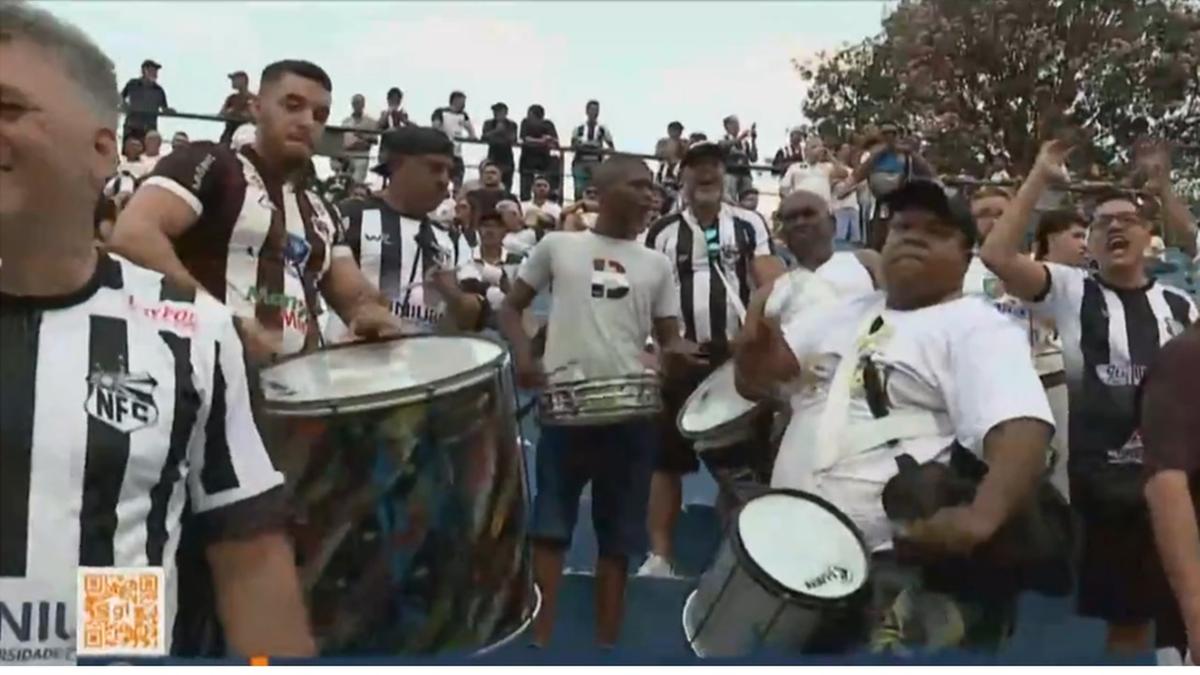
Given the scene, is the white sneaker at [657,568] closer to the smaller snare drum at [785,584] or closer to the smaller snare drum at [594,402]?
the smaller snare drum at [594,402]

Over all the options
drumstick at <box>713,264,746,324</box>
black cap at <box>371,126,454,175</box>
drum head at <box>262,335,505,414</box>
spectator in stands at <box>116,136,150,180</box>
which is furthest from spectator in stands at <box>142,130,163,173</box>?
drumstick at <box>713,264,746,324</box>

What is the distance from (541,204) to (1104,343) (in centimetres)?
246

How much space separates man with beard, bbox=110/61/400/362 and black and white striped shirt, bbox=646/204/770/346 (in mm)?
1563

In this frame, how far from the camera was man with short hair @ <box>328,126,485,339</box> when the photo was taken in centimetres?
362

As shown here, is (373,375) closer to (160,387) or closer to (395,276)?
(160,387)

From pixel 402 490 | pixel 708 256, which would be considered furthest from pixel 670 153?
pixel 402 490

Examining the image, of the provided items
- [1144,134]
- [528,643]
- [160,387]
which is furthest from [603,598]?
[160,387]

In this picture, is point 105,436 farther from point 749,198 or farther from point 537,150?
point 537,150

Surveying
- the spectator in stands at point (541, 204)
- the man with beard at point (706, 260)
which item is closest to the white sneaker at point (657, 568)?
the man with beard at point (706, 260)

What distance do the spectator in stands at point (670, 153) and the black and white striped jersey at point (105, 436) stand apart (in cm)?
156

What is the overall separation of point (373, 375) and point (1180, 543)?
125 centimetres

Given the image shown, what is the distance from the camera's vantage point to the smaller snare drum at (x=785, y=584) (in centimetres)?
254

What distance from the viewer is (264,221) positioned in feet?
→ 8.79

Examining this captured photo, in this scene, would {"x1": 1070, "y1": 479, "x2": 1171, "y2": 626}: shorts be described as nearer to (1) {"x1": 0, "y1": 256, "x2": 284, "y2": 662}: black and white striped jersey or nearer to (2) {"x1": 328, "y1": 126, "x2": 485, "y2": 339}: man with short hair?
(2) {"x1": 328, "y1": 126, "x2": 485, "y2": 339}: man with short hair
